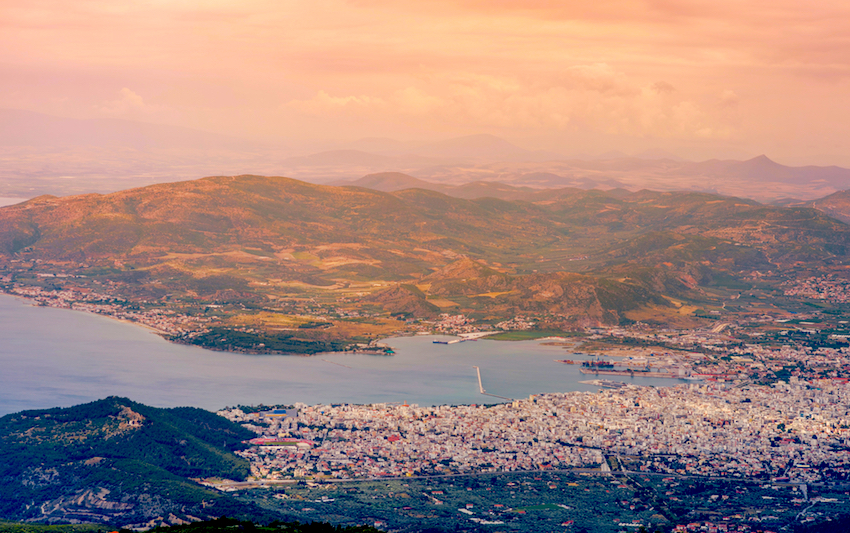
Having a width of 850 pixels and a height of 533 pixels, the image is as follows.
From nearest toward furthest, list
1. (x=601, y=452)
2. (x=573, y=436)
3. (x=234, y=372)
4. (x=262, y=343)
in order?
1. (x=601, y=452)
2. (x=573, y=436)
3. (x=234, y=372)
4. (x=262, y=343)

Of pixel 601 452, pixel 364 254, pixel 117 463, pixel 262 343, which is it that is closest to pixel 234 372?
pixel 262 343

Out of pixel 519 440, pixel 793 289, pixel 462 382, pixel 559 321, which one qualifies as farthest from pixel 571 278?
pixel 519 440

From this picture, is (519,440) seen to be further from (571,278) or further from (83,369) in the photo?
(571,278)

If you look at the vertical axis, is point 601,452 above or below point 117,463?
below

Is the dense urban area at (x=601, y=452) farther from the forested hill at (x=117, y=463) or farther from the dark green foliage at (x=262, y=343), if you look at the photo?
the dark green foliage at (x=262, y=343)

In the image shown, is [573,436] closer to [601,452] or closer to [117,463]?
[601,452]

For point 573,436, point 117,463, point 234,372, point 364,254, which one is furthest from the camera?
point 364,254

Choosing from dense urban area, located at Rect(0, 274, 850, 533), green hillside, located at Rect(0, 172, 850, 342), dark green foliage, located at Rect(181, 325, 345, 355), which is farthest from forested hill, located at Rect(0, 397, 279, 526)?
green hillside, located at Rect(0, 172, 850, 342)
